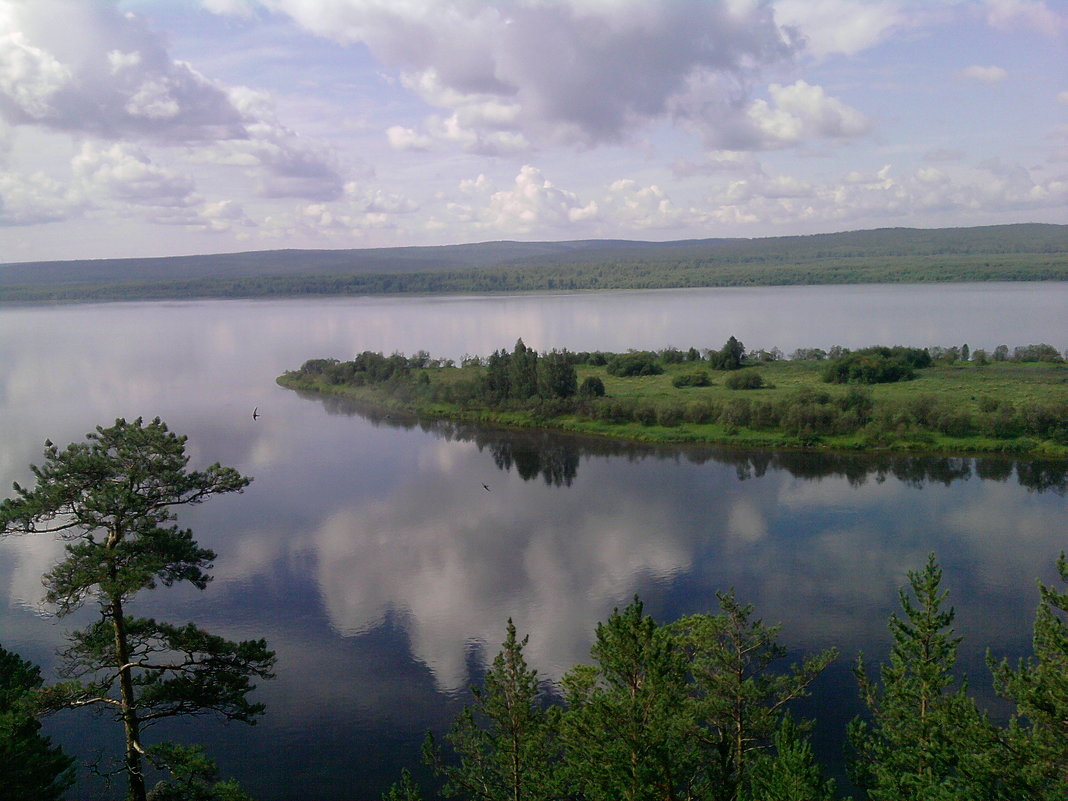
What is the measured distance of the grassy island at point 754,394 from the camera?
30.8m

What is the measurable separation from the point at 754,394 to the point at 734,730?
31001 mm

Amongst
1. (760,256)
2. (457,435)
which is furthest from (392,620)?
(760,256)

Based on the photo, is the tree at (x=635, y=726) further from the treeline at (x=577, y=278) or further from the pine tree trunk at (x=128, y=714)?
the treeline at (x=577, y=278)

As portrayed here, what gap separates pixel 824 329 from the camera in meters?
67.8

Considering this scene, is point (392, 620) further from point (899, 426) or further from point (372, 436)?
point (899, 426)

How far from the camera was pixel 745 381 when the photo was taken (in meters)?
39.9

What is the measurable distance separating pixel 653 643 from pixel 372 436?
98.9 feet

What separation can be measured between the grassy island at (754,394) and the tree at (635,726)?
25270 mm

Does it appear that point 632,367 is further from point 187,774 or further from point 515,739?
point 187,774

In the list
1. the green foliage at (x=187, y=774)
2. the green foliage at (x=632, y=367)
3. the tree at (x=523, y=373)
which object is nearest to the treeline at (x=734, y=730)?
the green foliage at (x=187, y=774)

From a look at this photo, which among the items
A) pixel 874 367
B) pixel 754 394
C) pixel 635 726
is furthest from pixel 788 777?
pixel 874 367

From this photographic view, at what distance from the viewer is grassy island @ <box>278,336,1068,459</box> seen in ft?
101

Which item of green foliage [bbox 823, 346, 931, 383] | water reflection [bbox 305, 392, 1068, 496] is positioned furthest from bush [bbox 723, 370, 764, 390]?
water reflection [bbox 305, 392, 1068, 496]

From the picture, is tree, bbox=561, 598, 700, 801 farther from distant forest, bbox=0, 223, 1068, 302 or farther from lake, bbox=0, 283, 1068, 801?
distant forest, bbox=0, 223, 1068, 302
